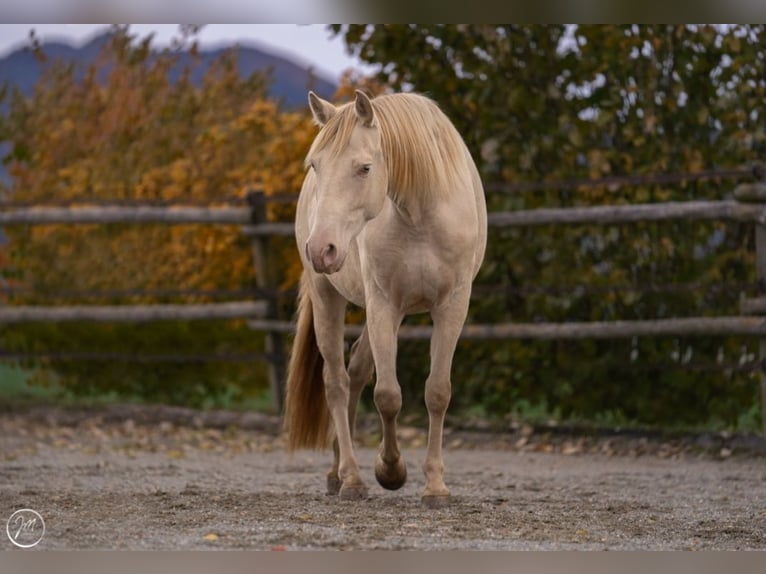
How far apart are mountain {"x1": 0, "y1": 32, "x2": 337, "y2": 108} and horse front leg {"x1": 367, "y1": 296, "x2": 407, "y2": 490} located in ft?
15.2

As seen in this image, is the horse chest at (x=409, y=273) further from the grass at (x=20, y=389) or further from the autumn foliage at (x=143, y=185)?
the grass at (x=20, y=389)

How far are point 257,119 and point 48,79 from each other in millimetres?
2316

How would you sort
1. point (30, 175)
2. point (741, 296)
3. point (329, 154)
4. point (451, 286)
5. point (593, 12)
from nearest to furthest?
point (593, 12)
point (329, 154)
point (451, 286)
point (741, 296)
point (30, 175)

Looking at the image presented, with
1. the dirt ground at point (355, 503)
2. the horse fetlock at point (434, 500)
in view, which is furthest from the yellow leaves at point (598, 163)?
the horse fetlock at point (434, 500)

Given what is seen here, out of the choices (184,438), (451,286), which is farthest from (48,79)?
(451,286)

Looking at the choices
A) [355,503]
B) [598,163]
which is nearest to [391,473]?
[355,503]

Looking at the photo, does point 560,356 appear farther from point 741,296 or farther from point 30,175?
point 30,175

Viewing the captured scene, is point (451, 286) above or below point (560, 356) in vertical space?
above

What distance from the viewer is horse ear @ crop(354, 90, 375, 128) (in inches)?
150

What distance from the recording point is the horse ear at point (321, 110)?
3984 millimetres

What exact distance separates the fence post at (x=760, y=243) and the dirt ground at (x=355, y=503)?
0.30 metres

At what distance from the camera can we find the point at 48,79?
9516 mm

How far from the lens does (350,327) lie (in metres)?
7.19

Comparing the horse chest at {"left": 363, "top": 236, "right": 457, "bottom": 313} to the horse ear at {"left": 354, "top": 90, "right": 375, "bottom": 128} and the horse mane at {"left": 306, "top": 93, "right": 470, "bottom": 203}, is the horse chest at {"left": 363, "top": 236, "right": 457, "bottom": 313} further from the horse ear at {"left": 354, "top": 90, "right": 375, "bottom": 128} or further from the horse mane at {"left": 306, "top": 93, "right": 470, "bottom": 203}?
the horse ear at {"left": 354, "top": 90, "right": 375, "bottom": 128}
